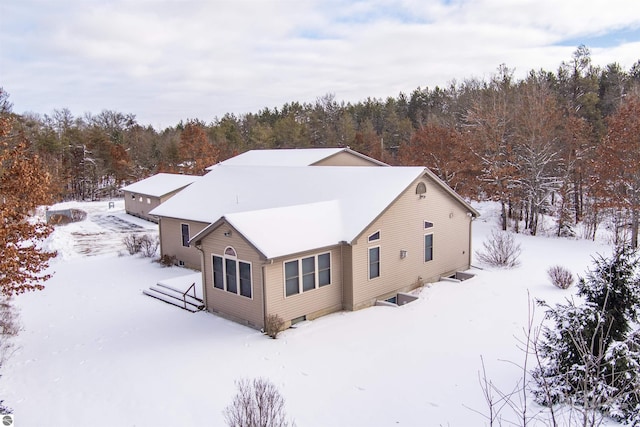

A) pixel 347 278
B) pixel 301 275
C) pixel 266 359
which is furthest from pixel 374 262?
pixel 266 359

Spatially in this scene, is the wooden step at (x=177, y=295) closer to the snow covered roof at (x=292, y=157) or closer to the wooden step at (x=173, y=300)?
the wooden step at (x=173, y=300)

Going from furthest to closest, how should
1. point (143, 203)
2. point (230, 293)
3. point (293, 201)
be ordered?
point (143, 203) → point (293, 201) → point (230, 293)

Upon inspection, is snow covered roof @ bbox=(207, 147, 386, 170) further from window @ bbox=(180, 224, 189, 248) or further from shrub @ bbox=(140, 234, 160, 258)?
shrub @ bbox=(140, 234, 160, 258)

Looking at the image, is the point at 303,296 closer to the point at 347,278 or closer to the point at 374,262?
the point at 347,278

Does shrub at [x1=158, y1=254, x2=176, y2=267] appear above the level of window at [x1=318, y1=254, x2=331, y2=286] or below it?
below

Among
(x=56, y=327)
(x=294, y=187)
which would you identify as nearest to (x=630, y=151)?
(x=294, y=187)

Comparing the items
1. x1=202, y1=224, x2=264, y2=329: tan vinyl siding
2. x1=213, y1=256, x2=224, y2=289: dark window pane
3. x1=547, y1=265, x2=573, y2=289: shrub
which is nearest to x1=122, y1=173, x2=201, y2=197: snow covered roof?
x1=202, y1=224, x2=264, y2=329: tan vinyl siding
